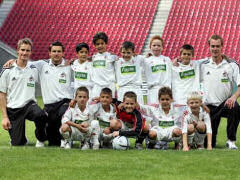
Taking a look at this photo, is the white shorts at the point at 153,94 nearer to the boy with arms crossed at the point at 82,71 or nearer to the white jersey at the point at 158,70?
the white jersey at the point at 158,70

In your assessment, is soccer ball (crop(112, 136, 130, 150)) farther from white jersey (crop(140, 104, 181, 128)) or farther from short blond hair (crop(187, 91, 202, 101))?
short blond hair (crop(187, 91, 202, 101))

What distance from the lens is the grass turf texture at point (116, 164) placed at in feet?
15.0

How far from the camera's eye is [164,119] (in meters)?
6.65

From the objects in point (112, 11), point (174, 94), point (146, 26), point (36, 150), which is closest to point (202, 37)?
point (146, 26)

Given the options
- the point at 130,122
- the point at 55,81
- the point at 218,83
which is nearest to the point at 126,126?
the point at 130,122

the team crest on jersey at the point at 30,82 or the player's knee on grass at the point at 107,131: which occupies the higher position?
the team crest on jersey at the point at 30,82

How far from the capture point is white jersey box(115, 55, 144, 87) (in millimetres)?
7281

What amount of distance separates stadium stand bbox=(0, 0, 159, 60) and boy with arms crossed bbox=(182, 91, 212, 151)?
1327 cm

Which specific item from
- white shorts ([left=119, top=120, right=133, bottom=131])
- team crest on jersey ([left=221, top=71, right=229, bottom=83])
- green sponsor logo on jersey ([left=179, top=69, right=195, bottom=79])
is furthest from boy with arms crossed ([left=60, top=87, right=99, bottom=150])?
team crest on jersey ([left=221, top=71, right=229, bottom=83])

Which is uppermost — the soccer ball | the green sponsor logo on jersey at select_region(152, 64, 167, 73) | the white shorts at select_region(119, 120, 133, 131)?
the green sponsor logo on jersey at select_region(152, 64, 167, 73)

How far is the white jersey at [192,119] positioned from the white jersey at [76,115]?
1.21 metres

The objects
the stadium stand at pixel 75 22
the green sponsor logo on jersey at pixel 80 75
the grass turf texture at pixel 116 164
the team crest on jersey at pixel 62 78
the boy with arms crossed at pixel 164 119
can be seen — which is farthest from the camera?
the stadium stand at pixel 75 22

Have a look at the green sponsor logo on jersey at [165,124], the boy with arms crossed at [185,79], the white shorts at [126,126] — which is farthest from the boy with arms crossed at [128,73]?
the green sponsor logo on jersey at [165,124]

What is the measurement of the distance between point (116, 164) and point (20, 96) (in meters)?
2.39
